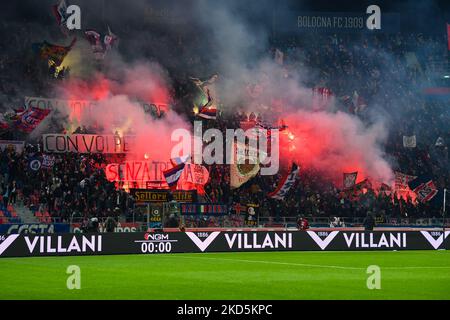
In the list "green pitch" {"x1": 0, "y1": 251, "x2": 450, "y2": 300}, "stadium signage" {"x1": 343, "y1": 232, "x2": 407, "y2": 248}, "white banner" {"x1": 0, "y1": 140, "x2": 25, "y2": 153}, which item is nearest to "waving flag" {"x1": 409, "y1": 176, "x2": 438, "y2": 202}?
"stadium signage" {"x1": 343, "y1": 232, "x2": 407, "y2": 248}

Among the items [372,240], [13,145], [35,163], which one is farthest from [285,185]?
[13,145]

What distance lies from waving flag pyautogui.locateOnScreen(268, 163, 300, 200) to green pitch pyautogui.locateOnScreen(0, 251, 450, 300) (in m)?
14.2

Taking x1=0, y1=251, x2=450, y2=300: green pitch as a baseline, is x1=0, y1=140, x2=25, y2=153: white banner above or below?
above

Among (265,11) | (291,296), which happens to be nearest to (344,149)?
(265,11)

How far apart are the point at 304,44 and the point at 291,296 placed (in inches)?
1642

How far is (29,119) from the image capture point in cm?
4431

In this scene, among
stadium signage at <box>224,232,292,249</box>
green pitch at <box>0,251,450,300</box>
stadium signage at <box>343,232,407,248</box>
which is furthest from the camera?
stadium signage at <box>343,232,407,248</box>

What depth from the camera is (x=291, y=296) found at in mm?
17516

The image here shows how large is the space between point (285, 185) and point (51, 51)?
567 inches

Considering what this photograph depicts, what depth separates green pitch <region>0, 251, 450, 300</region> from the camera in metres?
17.9

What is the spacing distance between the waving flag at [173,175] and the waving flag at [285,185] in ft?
17.0

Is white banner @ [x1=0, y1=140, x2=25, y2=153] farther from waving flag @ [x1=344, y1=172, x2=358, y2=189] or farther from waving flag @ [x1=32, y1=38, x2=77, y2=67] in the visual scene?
waving flag @ [x1=344, y1=172, x2=358, y2=189]
